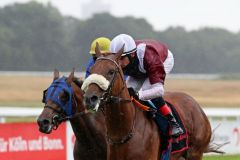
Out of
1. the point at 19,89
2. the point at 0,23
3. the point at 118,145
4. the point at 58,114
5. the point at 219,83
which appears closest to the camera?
the point at 118,145

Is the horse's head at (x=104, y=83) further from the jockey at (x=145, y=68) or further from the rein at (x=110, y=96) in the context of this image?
the jockey at (x=145, y=68)

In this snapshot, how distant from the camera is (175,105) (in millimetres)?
6727

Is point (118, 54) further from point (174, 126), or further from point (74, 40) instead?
point (74, 40)

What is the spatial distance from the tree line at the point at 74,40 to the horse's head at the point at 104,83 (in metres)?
35.7

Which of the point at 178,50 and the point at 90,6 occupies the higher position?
the point at 90,6

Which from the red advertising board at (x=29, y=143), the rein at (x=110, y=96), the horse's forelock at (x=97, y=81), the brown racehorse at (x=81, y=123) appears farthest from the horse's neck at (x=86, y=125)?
the red advertising board at (x=29, y=143)

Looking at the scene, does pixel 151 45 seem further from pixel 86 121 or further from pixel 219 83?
pixel 219 83

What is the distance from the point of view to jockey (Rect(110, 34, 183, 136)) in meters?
5.55

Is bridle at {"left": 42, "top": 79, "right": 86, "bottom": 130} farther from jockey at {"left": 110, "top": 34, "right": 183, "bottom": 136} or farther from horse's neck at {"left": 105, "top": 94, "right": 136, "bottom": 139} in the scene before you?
horse's neck at {"left": 105, "top": 94, "right": 136, "bottom": 139}

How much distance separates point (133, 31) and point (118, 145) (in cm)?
4576

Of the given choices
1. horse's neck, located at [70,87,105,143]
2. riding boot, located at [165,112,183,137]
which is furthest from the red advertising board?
riding boot, located at [165,112,183,137]

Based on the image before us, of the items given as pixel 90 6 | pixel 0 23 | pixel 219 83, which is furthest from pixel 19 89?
pixel 90 6

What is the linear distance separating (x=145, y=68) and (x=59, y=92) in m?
1.11

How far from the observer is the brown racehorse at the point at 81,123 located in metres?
6.49
